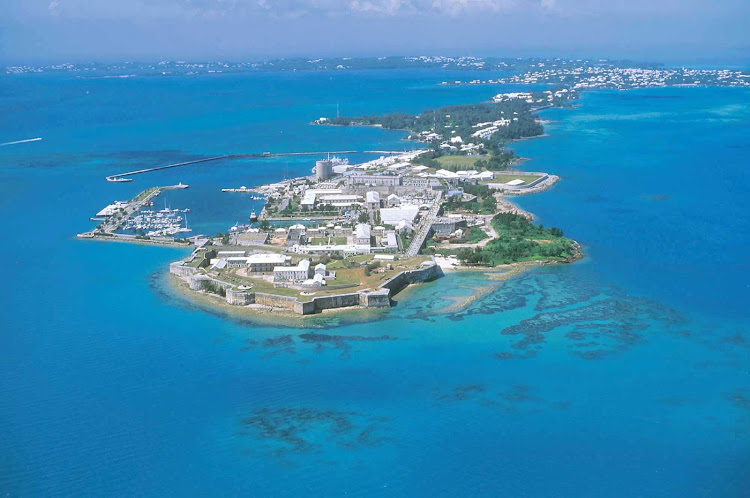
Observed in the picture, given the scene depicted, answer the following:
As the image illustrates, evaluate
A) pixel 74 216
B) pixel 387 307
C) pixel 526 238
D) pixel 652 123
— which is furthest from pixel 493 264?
pixel 652 123

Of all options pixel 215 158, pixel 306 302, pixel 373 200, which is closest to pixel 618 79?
pixel 215 158

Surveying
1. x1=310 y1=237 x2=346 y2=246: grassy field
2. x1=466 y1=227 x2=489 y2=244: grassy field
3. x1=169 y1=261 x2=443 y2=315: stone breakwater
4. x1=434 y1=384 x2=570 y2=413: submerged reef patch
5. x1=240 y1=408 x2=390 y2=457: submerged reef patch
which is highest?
x1=310 y1=237 x2=346 y2=246: grassy field

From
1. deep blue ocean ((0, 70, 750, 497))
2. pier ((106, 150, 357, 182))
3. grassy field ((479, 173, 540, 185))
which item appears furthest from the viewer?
pier ((106, 150, 357, 182))

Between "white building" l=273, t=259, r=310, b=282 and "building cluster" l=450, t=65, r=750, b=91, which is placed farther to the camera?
"building cluster" l=450, t=65, r=750, b=91

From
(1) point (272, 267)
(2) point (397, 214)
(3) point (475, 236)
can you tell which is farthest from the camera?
(2) point (397, 214)

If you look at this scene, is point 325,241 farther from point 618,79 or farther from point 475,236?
point 618,79

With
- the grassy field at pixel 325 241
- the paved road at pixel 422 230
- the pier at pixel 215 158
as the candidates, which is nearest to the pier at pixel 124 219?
the pier at pixel 215 158

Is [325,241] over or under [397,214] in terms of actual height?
under

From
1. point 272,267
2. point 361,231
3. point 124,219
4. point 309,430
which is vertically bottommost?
point 309,430

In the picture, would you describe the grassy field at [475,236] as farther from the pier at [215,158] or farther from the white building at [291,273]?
the pier at [215,158]

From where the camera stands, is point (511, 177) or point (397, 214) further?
point (511, 177)

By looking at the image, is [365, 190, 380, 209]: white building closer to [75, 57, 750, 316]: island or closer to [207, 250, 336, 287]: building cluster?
[75, 57, 750, 316]: island

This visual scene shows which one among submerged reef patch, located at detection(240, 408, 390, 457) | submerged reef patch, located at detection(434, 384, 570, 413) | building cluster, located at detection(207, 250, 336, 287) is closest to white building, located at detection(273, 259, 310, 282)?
building cluster, located at detection(207, 250, 336, 287)
